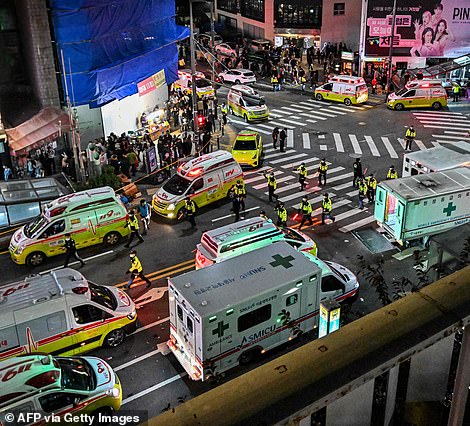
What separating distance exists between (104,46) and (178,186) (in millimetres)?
11462

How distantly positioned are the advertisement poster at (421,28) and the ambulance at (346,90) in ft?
19.0

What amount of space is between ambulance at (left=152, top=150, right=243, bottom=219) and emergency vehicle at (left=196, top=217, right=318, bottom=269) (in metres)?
5.92

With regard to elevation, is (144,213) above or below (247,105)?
above

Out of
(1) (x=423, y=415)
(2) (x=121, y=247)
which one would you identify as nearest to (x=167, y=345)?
(2) (x=121, y=247)

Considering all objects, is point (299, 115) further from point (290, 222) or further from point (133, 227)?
point (133, 227)

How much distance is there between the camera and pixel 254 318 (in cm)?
1453

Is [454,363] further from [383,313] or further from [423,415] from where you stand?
[383,313]

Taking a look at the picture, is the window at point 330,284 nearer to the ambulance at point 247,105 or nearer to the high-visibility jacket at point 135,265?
the high-visibility jacket at point 135,265

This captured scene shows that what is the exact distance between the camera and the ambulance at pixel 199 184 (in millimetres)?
24500

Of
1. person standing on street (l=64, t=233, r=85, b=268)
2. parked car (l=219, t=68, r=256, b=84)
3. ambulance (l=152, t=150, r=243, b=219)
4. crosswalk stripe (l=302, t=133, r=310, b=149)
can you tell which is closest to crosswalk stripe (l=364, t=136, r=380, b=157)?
crosswalk stripe (l=302, t=133, r=310, b=149)

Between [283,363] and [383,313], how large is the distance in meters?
0.55

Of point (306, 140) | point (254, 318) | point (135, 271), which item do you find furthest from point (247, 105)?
point (254, 318)

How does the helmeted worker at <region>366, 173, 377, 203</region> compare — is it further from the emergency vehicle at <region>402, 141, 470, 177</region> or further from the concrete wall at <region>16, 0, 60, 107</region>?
the concrete wall at <region>16, 0, 60, 107</region>

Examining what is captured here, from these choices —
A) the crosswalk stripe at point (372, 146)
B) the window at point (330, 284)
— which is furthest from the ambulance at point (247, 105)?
the window at point (330, 284)
